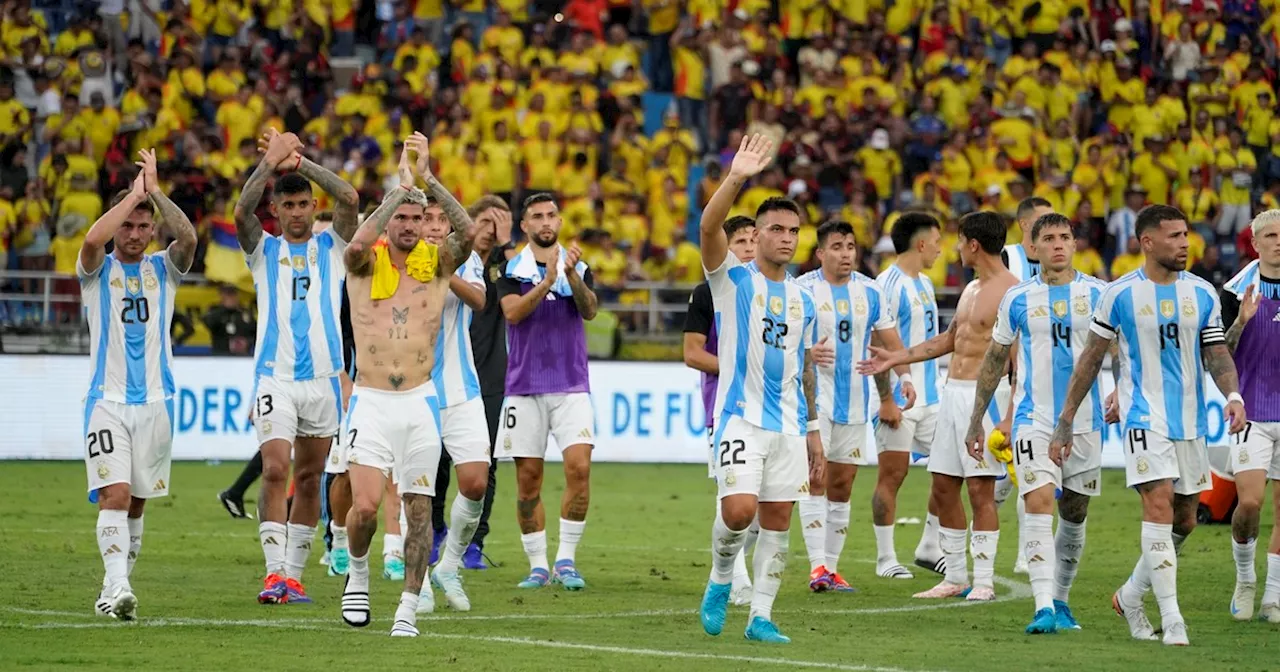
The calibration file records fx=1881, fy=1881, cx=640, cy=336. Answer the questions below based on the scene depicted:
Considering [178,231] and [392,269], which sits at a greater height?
[178,231]

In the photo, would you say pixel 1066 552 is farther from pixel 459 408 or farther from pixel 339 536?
pixel 339 536

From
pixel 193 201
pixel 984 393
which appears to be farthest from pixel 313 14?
pixel 984 393

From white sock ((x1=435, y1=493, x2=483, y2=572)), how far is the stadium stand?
39.6 feet

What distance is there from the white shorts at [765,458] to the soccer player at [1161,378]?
153 centimetres

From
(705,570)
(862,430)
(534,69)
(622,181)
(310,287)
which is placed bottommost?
(705,570)

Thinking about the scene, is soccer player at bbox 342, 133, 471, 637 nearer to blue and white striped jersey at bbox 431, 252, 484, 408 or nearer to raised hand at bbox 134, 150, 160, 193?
blue and white striped jersey at bbox 431, 252, 484, 408

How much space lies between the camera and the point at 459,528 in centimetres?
1216

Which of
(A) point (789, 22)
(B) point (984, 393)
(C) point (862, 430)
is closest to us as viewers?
(B) point (984, 393)

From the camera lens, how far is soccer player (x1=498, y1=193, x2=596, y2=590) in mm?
13594

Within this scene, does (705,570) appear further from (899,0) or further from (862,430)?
(899,0)

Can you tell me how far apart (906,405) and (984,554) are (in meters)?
1.78

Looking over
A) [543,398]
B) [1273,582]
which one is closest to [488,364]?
[543,398]

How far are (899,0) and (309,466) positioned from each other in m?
21.4

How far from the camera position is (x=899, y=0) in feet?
105
